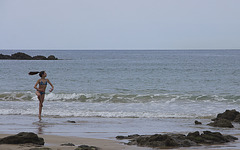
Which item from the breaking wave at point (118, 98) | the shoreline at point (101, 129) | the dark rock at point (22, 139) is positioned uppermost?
the dark rock at point (22, 139)

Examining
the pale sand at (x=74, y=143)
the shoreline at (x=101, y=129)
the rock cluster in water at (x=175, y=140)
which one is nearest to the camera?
the pale sand at (x=74, y=143)

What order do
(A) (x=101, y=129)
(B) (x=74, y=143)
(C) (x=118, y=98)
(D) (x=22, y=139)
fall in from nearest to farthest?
(D) (x=22, y=139) < (B) (x=74, y=143) < (A) (x=101, y=129) < (C) (x=118, y=98)

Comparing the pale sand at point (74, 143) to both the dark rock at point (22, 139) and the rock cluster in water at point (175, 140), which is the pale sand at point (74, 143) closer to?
the dark rock at point (22, 139)

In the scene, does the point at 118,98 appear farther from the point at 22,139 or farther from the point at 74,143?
the point at 22,139

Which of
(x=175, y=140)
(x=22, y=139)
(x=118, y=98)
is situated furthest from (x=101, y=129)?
(x=118, y=98)

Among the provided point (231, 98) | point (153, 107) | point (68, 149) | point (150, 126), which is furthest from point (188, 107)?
point (68, 149)

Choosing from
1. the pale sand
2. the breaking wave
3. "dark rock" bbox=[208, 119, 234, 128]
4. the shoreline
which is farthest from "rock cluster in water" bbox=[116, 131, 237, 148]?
the breaking wave

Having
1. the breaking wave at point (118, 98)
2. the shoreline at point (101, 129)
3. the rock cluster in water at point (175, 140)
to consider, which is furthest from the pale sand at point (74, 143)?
the breaking wave at point (118, 98)

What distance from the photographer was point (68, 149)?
7.36 metres

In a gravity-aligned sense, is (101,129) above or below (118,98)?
above

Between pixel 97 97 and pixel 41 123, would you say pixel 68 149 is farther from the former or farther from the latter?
pixel 97 97

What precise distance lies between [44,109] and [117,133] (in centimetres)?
763

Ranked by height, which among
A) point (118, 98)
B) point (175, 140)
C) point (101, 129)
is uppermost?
point (175, 140)

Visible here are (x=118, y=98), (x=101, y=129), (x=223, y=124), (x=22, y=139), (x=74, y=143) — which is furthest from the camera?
(x=118, y=98)
